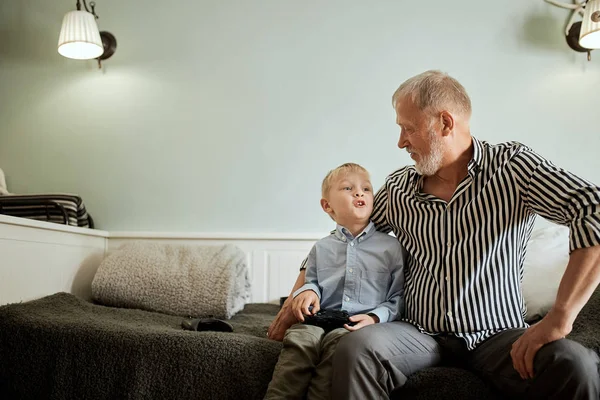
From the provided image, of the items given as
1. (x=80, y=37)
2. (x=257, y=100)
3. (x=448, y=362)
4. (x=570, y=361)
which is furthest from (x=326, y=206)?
(x=80, y=37)

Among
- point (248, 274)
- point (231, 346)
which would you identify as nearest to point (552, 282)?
point (231, 346)

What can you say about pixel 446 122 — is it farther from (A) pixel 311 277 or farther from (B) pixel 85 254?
(B) pixel 85 254

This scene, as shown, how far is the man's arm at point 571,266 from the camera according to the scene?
1041 millimetres

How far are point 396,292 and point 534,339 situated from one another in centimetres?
43

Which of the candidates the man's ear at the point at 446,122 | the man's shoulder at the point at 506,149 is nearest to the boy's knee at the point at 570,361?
the man's shoulder at the point at 506,149

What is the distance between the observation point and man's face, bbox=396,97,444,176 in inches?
52.1

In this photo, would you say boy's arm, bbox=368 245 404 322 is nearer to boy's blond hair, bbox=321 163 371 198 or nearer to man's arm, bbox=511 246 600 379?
boy's blond hair, bbox=321 163 371 198

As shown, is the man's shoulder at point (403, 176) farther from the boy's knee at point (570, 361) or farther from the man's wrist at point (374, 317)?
the boy's knee at point (570, 361)

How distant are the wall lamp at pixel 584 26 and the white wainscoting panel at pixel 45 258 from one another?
2171 mm

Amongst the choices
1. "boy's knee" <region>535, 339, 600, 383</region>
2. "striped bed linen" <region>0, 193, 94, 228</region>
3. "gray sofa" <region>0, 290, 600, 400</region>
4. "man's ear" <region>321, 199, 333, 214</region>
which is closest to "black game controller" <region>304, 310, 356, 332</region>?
"gray sofa" <region>0, 290, 600, 400</region>

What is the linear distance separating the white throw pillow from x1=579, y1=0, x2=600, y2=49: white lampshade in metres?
0.79

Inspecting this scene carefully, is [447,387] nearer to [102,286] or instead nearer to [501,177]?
[501,177]

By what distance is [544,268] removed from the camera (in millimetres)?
1683

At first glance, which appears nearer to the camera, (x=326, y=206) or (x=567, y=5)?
(x=326, y=206)
